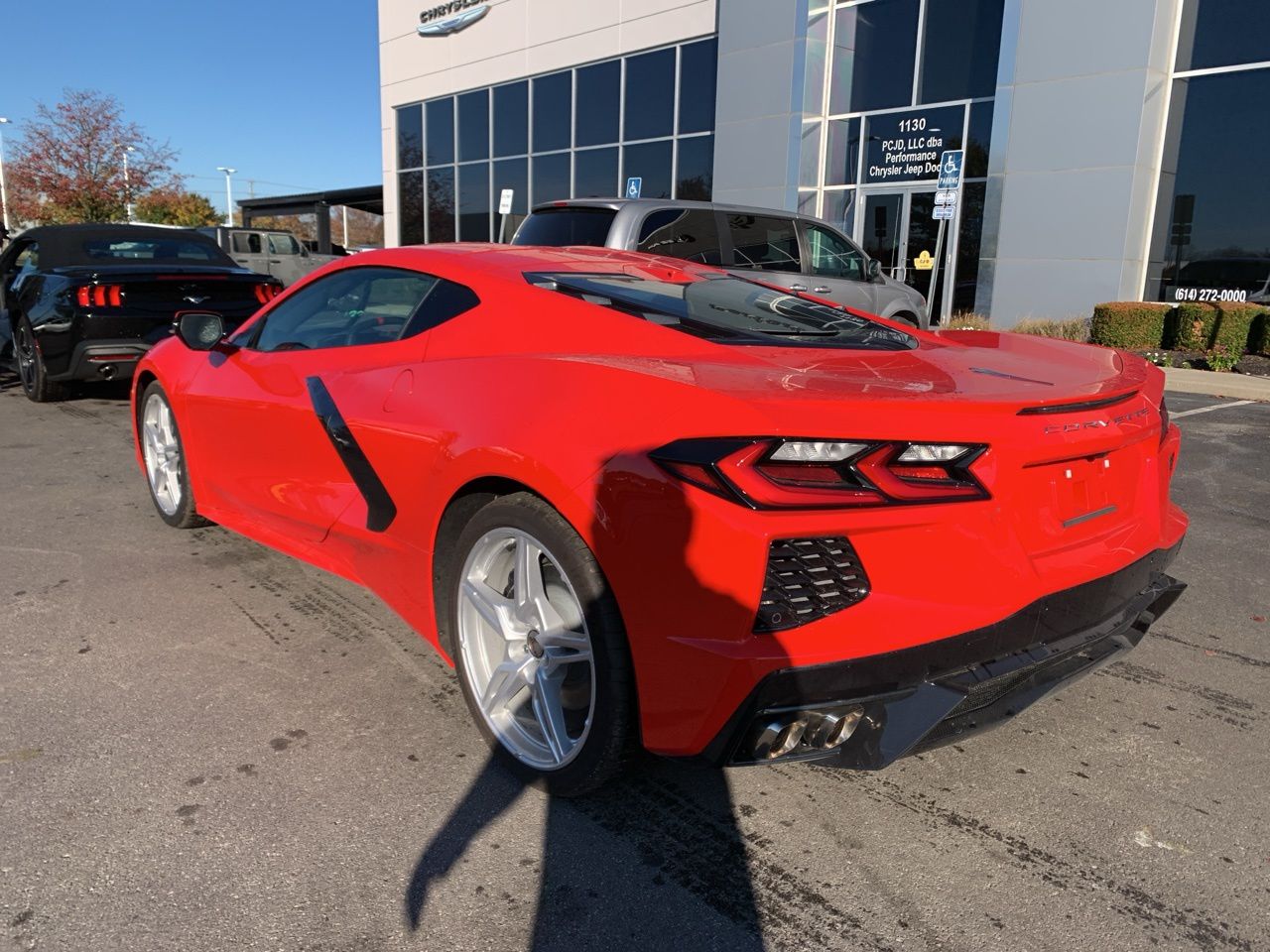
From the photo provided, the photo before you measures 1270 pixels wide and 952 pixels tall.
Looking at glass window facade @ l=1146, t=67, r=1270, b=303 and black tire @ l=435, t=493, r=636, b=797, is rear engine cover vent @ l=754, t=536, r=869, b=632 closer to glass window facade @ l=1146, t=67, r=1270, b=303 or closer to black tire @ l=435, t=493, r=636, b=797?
black tire @ l=435, t=493, r=636, b=797

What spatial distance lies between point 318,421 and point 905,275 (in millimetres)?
15122

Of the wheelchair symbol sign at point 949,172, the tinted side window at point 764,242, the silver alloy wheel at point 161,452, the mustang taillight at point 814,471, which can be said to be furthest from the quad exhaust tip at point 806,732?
the wheelchair symbol sign at point 949,172

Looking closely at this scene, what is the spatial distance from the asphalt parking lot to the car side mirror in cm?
122

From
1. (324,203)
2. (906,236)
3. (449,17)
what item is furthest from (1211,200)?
(324,203)

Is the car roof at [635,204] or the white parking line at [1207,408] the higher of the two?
the car roof at [635,204]

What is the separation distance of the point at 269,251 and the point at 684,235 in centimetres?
1810

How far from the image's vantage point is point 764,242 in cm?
870

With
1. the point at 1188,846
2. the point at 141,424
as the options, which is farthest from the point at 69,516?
the point at 1188,846

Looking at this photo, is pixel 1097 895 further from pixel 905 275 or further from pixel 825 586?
pixel 905 275

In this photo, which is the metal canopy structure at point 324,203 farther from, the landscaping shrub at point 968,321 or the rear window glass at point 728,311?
the rear window glass at point 728,311

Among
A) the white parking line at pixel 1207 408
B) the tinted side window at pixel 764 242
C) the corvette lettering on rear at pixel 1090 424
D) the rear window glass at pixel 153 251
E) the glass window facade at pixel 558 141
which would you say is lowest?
the white parking line at pixel 1207 408

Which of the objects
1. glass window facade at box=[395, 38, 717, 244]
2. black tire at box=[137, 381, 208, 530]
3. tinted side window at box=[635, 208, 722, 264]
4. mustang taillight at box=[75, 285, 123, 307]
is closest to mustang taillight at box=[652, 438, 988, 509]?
black tire at box=[137, 381, 208, 530]

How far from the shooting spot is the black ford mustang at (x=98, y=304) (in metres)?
7.56

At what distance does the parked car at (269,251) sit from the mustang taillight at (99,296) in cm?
1461
